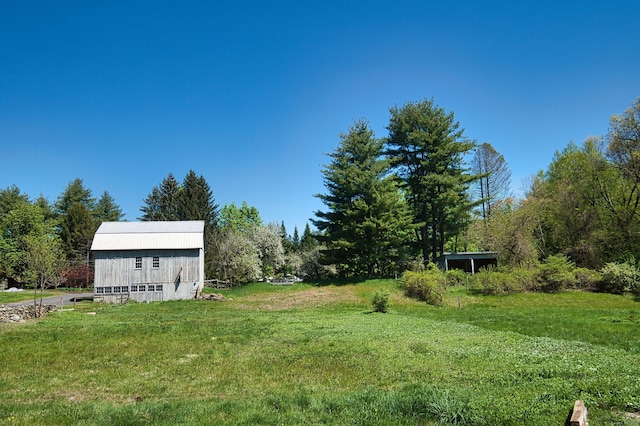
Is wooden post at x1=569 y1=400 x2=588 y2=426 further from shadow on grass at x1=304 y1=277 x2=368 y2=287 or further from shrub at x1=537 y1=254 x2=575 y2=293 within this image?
shadow on grass at x1=304 y1=277 x2=368 y2=287

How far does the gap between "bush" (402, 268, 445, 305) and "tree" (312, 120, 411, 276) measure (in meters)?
8.58

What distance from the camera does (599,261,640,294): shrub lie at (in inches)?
986

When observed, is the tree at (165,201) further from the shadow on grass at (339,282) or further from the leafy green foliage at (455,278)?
the leafy green foliage at (455,278)

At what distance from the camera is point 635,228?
30.9 m

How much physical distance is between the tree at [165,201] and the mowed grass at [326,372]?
135ft

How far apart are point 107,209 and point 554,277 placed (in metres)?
70.8

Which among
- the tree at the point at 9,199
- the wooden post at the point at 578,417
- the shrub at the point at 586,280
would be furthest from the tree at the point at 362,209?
the tree at the point at 9,199

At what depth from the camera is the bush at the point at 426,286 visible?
25672 millimetres

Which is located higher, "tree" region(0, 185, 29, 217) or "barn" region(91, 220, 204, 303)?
"tree" region(0, 185, 29, 217)

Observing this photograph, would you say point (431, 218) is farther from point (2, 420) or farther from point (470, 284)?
point (2, 420)

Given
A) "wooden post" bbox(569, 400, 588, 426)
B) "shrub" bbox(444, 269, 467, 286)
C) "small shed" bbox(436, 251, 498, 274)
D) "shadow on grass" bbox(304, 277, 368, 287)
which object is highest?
"small shed" bbox(436, 251, 498, 274)

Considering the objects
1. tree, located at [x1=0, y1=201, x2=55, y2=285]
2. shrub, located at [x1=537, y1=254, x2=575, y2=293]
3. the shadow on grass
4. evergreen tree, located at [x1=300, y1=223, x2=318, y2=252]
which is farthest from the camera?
evergreen tree, located at [x1=300, y1=223, x2=318, y2=252]

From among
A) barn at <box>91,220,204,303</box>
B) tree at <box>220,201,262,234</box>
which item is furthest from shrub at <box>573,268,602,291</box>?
tree at <box>220,201,262,234</box>

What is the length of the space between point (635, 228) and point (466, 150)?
49.7ft
